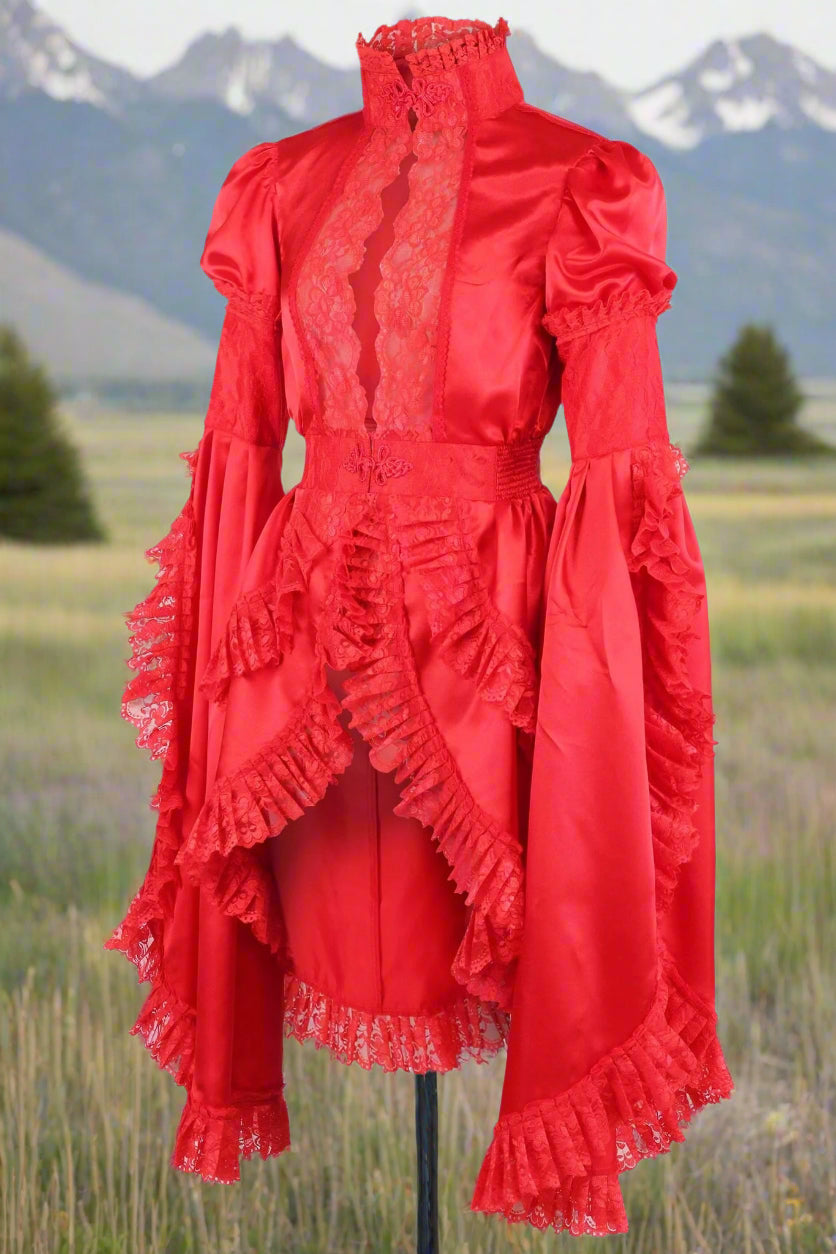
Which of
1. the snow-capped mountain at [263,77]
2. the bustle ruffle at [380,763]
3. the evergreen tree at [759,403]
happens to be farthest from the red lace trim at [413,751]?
the snow-capped mountain at [263,77]

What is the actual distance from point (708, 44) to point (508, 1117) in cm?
262

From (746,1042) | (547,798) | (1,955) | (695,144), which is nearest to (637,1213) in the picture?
(746,1042)

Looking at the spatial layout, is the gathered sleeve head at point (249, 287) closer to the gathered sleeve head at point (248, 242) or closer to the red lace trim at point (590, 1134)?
the gathered sleeve head at point (248, 242)

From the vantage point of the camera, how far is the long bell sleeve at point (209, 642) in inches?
59.5

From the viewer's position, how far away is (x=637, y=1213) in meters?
2.19

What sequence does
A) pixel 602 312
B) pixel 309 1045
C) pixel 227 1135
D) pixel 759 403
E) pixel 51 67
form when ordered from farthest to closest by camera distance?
pixel 51 67
pixel 759 403
pixel 309 1045
pixel 227 1135
pixel 602 312

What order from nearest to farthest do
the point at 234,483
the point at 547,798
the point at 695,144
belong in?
the point at 547,798 < the point at 234,483 < the point at 695,144

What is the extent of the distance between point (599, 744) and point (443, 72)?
27.0 inches

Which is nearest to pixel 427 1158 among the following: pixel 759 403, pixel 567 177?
pixel 567 177

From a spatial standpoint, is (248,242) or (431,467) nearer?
(431,467)

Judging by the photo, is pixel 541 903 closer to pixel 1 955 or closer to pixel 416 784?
pixel 416 784

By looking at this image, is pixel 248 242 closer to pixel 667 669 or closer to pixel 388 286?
pixel 388 286

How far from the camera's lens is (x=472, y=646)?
1.34m

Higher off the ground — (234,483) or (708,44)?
(708,44)
